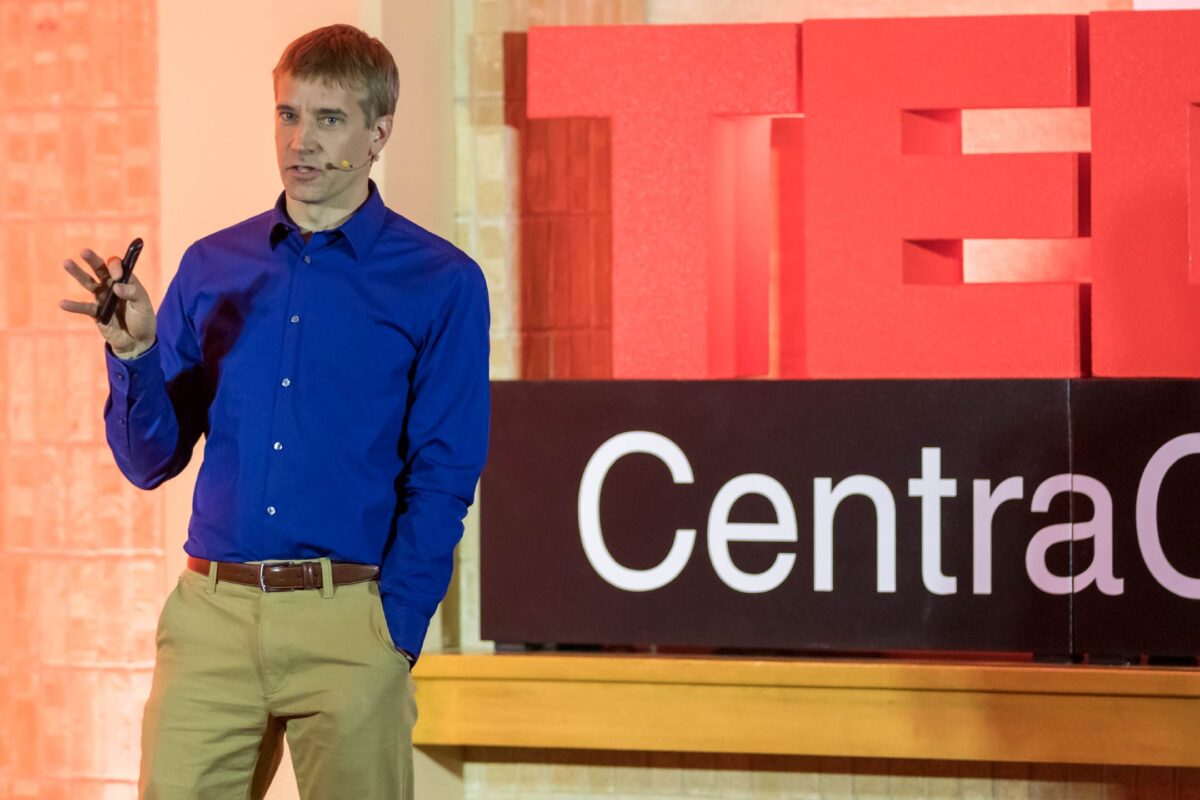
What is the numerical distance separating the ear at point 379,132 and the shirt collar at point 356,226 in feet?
0.26

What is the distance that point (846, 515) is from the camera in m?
3.31

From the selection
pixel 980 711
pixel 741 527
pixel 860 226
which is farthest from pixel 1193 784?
pixel 860 226

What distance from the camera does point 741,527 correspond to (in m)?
3.34

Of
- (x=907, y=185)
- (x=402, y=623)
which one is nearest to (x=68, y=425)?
(x=402, y=623)

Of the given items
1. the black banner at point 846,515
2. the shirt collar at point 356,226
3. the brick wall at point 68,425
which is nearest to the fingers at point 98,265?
the shirt collar at point 356,226

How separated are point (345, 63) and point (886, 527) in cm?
163

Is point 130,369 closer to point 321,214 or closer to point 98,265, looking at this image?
point 98,265

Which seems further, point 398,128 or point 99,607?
point 99,607

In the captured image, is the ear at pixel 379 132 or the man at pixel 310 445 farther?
the ear at pixel 379 132

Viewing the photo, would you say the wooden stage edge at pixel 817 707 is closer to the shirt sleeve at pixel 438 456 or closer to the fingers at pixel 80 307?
the shirt sleeve at pixel 438 456

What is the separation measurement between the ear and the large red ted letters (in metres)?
1.18

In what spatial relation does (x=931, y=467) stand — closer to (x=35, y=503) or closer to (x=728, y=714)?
(x=728, y=714)

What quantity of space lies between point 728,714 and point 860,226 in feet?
3.60

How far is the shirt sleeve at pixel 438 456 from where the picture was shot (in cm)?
221
